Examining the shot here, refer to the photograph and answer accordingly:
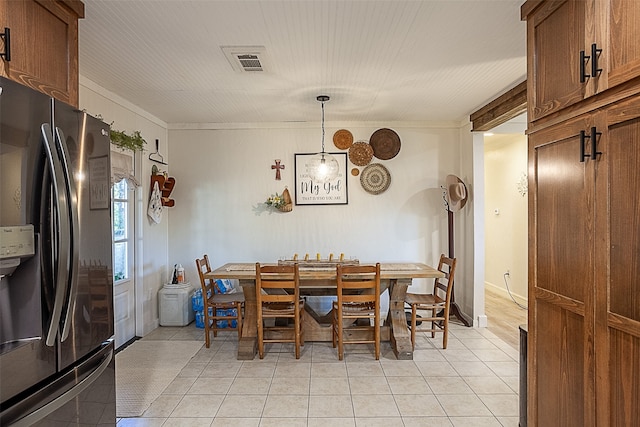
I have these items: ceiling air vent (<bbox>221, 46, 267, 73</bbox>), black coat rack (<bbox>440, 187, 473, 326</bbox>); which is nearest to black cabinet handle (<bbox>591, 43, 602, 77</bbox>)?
ceiling air vent (<bbox>221, 46, 267, 73</bbox>)

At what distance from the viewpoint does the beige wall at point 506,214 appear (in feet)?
17.9

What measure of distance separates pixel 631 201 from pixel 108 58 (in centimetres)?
330

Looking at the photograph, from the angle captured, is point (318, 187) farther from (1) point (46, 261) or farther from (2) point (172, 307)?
(1) point (46, 261)

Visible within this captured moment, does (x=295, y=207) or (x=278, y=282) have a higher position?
(x=295, y=207)

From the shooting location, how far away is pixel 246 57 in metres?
2.82

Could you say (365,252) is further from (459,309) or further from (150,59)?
(150,59)

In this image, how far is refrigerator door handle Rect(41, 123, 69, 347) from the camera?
139cm

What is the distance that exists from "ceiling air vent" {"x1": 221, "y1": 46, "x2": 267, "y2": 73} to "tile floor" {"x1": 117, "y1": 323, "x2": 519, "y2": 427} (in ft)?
8.41

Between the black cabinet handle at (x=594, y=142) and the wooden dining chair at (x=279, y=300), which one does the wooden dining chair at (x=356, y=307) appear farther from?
the black cabinet handle at (x=594, y=142)

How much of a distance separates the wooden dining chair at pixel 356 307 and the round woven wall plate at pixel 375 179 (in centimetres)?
152

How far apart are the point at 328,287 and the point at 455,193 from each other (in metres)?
1.98

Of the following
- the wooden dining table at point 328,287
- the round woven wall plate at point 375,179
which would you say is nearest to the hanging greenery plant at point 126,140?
the wooden dining table at point 328,287

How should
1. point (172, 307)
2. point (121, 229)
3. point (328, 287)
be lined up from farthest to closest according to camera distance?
point (172, 307)
point (121, 229)
point (328, 287)

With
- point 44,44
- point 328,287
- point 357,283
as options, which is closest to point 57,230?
point 44,44
